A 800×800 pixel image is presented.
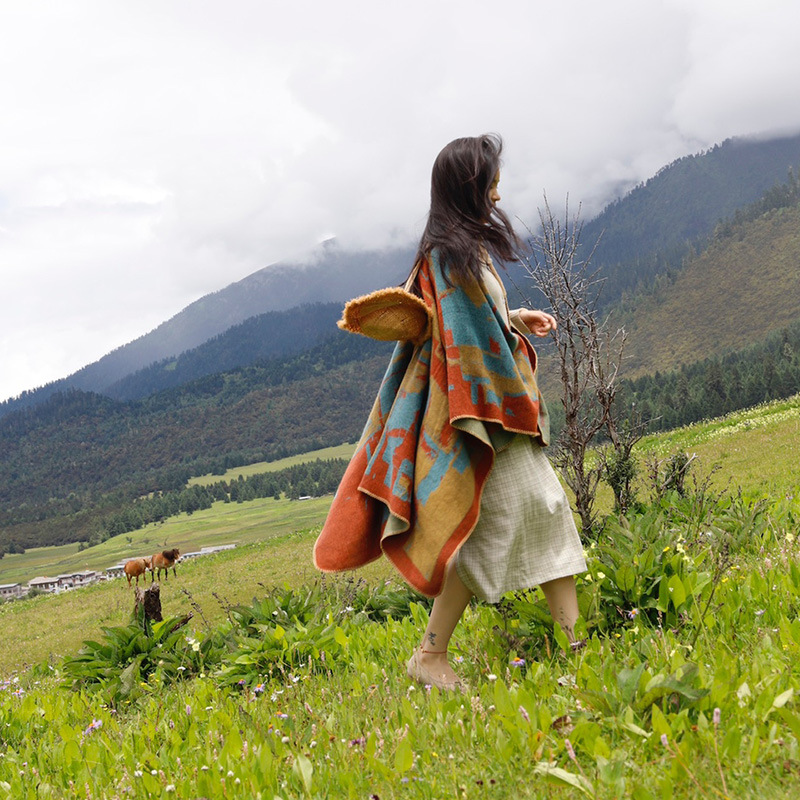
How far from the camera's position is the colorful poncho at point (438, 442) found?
338cm

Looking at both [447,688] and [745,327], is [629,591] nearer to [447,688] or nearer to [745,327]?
[447,688]

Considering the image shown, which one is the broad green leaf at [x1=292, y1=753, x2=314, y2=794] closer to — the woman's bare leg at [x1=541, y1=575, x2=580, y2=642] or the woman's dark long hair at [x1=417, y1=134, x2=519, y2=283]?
the woman's bare leg at [x1=541, y1=575, x2=580, y2=642]

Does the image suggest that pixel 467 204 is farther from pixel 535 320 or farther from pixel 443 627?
pixel 443 627

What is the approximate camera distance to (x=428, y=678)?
361 cm

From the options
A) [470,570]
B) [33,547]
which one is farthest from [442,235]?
[33,547]

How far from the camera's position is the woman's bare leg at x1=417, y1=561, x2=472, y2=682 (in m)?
3.61

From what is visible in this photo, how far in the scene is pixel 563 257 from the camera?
739cm

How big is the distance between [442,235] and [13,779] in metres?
3.51

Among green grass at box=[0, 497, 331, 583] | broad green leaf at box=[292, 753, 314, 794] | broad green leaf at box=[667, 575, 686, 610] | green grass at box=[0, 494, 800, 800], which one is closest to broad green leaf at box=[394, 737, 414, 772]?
green grass at box=[0, 494, 800, 800]

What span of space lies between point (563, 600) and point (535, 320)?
1.61 metres

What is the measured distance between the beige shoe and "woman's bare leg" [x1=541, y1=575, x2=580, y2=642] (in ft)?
2.03

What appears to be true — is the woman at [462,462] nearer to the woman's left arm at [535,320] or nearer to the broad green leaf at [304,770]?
the woman's left arm at [535,320]

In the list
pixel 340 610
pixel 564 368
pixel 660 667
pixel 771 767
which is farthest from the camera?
pixel 564 368

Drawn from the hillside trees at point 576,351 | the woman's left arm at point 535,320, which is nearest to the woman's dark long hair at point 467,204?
the woman's left arm at point 535,320
